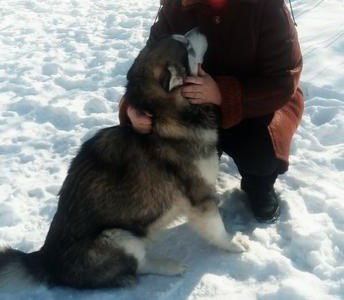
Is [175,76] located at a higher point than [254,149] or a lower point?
higher

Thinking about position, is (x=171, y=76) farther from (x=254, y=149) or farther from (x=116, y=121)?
(x=116, y=121)

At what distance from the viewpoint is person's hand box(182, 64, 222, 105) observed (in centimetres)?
240

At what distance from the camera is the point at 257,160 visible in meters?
2.80

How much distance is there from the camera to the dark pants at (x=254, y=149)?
2.79 m

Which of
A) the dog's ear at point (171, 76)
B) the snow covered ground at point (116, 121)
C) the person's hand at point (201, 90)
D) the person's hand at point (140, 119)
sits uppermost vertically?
the dog's ear at point (171, 76)

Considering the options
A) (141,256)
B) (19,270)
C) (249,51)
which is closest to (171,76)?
(249,51)

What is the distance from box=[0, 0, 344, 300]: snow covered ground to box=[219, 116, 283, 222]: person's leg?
0.36 feet

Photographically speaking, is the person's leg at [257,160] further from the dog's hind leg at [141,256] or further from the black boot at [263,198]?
the dog's hind leg at [141,256]

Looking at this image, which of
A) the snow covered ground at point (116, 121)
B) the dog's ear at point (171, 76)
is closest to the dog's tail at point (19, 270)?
the snow covered ground at point (116, 121)

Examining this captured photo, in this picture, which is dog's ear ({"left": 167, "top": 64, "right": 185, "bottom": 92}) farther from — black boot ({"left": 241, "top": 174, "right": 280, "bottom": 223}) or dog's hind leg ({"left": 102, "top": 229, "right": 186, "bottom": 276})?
black boot ({"left": 241, "top": 174, "right": 280, "bottom": 223})

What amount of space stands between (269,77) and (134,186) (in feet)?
3.13

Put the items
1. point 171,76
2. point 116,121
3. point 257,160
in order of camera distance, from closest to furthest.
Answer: point 171,76 → point 257,160 → point 116,121

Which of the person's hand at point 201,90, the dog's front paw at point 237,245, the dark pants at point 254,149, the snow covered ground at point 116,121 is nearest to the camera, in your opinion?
the person's hand at point 201,90

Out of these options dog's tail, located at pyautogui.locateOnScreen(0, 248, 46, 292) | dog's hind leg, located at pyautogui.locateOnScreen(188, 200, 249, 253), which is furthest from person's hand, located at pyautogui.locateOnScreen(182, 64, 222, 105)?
dog's tail, located at pyautogui.locateOnScreen(0, 248, 46, 292)
